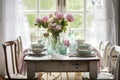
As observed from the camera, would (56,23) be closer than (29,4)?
Yes

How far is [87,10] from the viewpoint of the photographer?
14.8ft

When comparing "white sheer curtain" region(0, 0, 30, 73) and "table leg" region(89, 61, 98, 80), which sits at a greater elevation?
"white sheer curtain" region(0, 0, 30, 73)

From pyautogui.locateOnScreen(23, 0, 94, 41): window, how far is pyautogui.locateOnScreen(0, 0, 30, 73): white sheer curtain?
198 millimetres

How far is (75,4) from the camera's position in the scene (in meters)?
4.52

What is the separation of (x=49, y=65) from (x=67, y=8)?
1.92 metres

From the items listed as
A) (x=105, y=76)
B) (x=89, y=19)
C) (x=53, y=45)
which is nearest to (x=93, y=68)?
(x=105, y=76)

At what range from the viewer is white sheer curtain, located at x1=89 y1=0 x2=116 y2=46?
14.0ft

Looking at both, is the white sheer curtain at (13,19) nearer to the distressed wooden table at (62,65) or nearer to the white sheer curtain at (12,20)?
the white sheer curtain at (12,20)

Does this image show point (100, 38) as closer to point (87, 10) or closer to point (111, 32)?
point (111, 32)

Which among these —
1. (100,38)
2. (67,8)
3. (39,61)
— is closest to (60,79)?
(100,38)

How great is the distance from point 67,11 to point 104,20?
0.67m

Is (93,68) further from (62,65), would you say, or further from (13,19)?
(13,19)

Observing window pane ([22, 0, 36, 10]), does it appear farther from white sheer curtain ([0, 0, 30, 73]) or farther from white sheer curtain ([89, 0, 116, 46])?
white sheer curtain ([89, 0, 116, 46])

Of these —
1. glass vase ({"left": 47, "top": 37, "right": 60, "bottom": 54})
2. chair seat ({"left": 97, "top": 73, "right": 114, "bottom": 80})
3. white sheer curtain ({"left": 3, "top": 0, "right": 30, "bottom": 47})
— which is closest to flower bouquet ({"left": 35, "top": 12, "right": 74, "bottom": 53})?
glass vase ({"left": 47, "top": 37, "right": 60, "bottom": 54})
